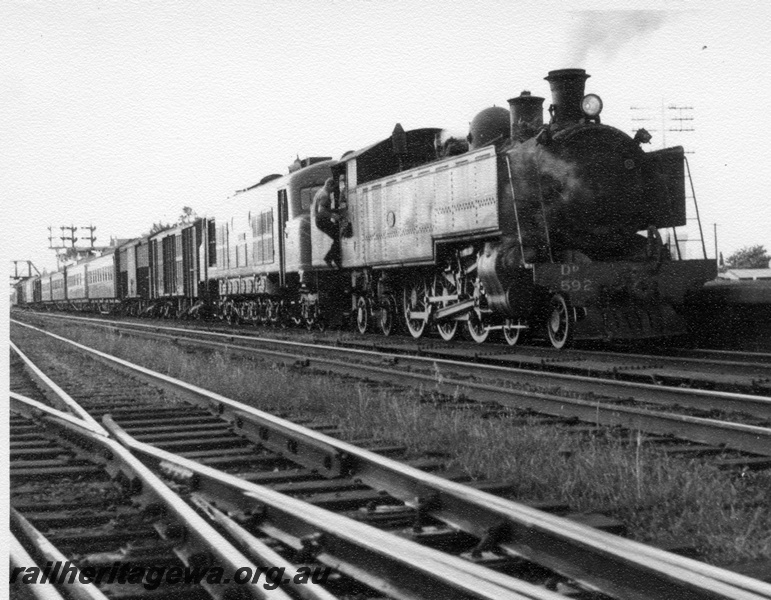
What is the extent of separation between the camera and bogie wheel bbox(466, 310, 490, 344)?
11.6 metres

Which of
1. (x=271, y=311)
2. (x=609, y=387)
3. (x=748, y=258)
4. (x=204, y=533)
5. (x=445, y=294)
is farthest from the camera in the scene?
(x=748, y=258)

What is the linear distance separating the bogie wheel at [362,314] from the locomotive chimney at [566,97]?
510 cm

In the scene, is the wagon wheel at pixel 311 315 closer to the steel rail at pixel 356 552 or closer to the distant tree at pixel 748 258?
the steel rail at pixel 356 552

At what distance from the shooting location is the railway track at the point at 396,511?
2.55m

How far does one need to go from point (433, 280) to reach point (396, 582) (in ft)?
31.9

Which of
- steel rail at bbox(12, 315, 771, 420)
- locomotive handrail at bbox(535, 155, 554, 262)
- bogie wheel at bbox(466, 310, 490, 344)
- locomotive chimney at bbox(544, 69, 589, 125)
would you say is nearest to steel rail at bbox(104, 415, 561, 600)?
steel rail at bbox(12, 315, 771, 420)

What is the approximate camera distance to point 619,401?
6551 mm

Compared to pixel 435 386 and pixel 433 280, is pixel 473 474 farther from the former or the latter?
pixel 433 280

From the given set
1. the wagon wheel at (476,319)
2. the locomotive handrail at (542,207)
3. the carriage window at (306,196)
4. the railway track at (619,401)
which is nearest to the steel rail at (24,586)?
the railway track at (619,401)

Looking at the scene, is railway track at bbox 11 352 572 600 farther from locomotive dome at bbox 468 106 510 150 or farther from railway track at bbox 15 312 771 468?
locomotive dome at bbox 468 106 510 150

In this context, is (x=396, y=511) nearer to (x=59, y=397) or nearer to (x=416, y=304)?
(x=59, y=397)

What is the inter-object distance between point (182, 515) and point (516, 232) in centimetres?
748

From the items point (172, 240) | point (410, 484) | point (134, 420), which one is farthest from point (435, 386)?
point (172, 240)

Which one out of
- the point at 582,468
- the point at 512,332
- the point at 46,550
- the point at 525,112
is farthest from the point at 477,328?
the point at 46,550
